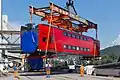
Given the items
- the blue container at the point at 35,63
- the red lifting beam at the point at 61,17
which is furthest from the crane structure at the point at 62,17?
the blue container at the point at 35,63

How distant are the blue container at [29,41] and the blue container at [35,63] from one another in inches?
123

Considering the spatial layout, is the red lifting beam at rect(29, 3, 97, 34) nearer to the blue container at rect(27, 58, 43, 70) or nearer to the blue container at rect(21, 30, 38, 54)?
the blue container at rect(21, 30, 38, 54)

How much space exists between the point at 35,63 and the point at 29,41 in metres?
5.57

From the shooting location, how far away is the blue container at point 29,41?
32562mm

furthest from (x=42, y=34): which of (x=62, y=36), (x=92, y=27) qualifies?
(x=92, y=27)

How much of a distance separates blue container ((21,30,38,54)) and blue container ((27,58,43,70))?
10.2 ft

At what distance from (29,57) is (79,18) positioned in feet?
34.0

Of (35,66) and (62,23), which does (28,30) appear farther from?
(62,23)

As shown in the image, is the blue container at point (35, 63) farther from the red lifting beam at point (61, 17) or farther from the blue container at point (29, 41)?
the red lifting beam at point (61, 17)

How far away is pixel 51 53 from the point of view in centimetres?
3472

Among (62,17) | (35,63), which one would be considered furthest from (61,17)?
(35,63)

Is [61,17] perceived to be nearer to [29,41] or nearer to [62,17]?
[62,17]

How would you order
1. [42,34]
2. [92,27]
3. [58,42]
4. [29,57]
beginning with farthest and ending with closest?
[92,27] < [29,57] < [58,42] < [42,34]

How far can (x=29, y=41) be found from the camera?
33.1 metres
